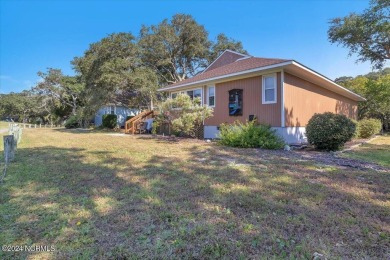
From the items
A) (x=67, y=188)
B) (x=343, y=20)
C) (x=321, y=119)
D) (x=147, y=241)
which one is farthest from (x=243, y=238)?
(x=343, y=20)

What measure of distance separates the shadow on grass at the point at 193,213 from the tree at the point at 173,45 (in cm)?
2057

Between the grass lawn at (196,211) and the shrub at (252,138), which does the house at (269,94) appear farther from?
the grass lawn at (196,211)

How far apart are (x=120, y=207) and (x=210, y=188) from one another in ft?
4.94

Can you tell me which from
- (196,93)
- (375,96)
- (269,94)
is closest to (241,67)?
(269,94)

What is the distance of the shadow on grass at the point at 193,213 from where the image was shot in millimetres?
2291

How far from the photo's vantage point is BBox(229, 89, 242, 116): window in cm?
1121

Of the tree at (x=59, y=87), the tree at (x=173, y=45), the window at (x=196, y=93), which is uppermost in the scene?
the tree at (x=173, y=45)

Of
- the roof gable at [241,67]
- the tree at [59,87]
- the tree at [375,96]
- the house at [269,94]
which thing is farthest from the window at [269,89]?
the tree at [59,87]

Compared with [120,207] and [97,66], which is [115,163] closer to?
[120,207]

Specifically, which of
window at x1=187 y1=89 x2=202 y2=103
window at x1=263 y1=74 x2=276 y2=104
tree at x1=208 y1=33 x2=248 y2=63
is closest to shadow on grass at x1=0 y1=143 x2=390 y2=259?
window at x1=263 y1=74 x2=276 y2=104

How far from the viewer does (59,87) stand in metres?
29.7

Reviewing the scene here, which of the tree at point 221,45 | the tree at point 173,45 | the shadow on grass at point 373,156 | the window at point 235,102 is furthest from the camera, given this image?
the tree at point 221,45

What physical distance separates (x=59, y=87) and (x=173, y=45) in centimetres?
1624

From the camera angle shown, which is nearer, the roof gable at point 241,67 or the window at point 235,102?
the roof gable at point 241,67
